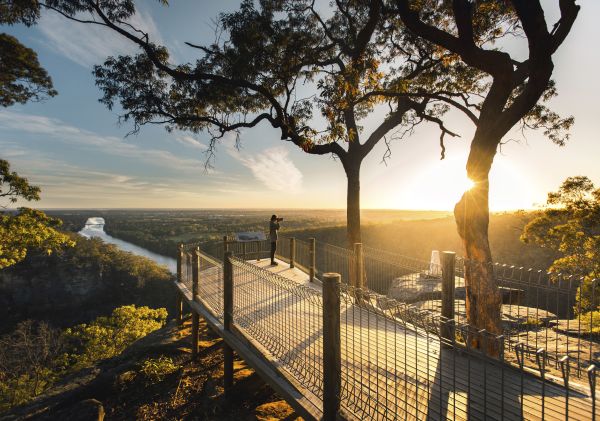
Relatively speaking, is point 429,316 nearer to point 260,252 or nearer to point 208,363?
point 208,363

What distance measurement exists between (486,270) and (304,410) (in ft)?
19.7

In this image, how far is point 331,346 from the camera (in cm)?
406

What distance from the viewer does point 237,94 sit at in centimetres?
1533

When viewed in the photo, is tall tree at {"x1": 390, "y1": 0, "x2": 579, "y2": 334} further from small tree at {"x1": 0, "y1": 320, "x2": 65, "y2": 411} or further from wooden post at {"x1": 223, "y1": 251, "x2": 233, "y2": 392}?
small tree at {"x1": 0, "y1": 320, "x2": 65, "y2": 411}

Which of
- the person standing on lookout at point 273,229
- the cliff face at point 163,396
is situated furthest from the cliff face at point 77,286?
the cliff face at point 163,396

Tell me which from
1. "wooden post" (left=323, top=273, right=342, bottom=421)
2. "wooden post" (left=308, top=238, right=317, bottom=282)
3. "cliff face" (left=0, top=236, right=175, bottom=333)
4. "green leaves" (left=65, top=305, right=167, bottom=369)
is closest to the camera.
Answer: "wooden post" (left=323, top=273, right=342, bottom=421)

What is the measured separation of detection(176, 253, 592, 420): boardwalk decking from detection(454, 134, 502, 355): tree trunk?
8.13 ft

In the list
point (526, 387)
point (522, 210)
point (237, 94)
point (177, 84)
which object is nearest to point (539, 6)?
point (526, 387)

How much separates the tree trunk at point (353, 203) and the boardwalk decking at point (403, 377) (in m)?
7.11

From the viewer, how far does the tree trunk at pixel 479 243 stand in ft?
26.1

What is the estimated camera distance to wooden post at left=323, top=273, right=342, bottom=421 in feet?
13.1

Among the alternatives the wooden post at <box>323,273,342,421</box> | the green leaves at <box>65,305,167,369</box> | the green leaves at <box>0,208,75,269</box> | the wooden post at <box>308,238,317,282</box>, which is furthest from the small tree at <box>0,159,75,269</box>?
the wooden post at <box>323,273,342,421</box>

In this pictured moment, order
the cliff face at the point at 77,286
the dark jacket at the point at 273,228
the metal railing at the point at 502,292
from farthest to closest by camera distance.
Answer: the cliff face at the point at 77,286, the dark jacket at the point at 273,228, the metal railing at the point at 502,292

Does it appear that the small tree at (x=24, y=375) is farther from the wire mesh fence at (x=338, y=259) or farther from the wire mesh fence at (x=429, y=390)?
the wire mesh fence at (x=429, y=390)
